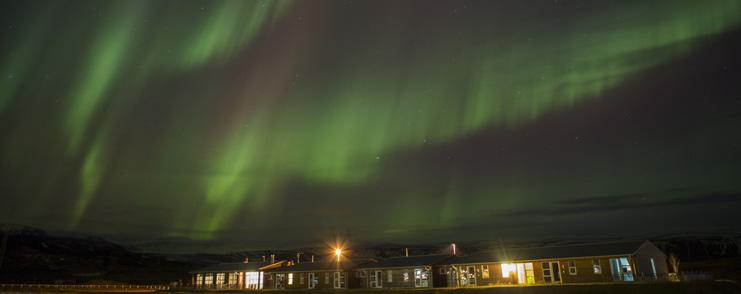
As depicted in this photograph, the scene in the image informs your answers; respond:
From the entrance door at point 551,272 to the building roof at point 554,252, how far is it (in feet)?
2.15

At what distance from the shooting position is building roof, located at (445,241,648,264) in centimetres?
4497

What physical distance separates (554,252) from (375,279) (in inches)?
866

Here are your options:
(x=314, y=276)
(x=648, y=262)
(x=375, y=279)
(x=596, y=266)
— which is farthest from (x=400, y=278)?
(x=648, y=262)

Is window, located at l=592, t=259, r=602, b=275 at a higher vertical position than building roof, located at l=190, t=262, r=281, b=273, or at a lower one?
lower

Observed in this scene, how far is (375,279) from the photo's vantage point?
2436 inches

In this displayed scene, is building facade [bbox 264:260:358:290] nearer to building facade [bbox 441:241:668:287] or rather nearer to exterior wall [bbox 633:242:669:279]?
building facade [bbox 441:241:668:287]

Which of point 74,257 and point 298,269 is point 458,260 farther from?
point 74,257

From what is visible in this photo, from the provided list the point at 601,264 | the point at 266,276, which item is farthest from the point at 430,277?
the point at 266,276

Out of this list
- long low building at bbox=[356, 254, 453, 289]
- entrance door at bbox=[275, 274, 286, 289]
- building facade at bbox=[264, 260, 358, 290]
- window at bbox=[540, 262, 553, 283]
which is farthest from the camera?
entrance door at bbox=[275, 274, 286, 289]

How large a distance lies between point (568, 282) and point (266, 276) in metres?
41.5

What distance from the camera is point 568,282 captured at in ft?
153

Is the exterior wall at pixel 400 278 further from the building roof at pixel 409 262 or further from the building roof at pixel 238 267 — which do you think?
the building roof at pixel 238 267

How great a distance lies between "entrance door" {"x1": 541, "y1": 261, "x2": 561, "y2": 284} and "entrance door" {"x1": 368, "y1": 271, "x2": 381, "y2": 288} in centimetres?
2055

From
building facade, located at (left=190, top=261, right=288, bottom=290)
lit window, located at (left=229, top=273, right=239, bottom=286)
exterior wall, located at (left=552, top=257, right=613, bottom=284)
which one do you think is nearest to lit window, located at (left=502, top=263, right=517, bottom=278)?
exterior wall, located at (left=552, top=257, right=613, bottom=284)
